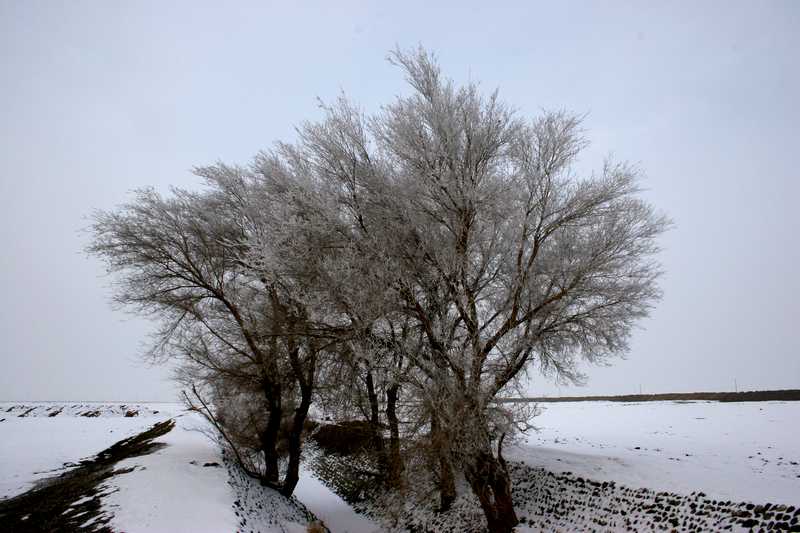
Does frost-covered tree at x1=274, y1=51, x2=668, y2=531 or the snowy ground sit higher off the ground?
frost-covered tree at x1=274, y1=51, x2=668, y2=531

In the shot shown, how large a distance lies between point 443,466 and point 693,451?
701 cm

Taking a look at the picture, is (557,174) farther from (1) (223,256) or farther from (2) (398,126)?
(1) (223,256)

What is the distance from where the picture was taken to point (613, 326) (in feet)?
33.1

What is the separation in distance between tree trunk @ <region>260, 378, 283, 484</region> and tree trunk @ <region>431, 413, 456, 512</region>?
5161 mm

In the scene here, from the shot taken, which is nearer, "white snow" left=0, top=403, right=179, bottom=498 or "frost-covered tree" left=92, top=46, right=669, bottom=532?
"frost-covered tree" left=92, top=46, right=669, bottom=532

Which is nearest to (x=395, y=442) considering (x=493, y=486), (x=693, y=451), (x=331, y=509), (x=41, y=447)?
(x=493, y=486)

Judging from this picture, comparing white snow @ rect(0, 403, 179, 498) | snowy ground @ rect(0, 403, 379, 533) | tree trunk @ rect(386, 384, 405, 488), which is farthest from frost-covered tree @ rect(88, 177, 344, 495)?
white snow @ rect(0, 403, 179, 498)

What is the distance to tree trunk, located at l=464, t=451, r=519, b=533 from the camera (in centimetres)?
809

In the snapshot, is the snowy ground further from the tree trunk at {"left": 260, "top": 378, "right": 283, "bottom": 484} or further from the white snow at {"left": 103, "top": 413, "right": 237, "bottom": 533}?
the tree trunk at {"left": 260, "top": 378, "right": 283, "bottom": 484}

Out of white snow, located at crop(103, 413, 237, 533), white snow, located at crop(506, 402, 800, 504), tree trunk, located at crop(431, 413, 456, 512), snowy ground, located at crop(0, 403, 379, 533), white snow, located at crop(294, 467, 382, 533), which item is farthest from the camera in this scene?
white snow, located at crop(294, 467, 382, 533)

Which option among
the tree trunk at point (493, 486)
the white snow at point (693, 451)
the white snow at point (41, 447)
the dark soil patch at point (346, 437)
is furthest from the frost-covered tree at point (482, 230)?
the white snow at point (41, 447)

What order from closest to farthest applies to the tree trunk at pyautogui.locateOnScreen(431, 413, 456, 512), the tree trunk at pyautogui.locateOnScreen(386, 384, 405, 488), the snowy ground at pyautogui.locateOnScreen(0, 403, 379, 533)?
the tree trunk at pyautogui.locateOnScreen(431, 413, 456, 512), the snowy ground at pyautogui.locateOnScreen(0, 403, 379, 533), the tree trunk at pyautogui.locateOnScreen(386, 384, 405, 488)

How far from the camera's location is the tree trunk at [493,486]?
8.09 metres

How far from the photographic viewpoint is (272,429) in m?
13.0
